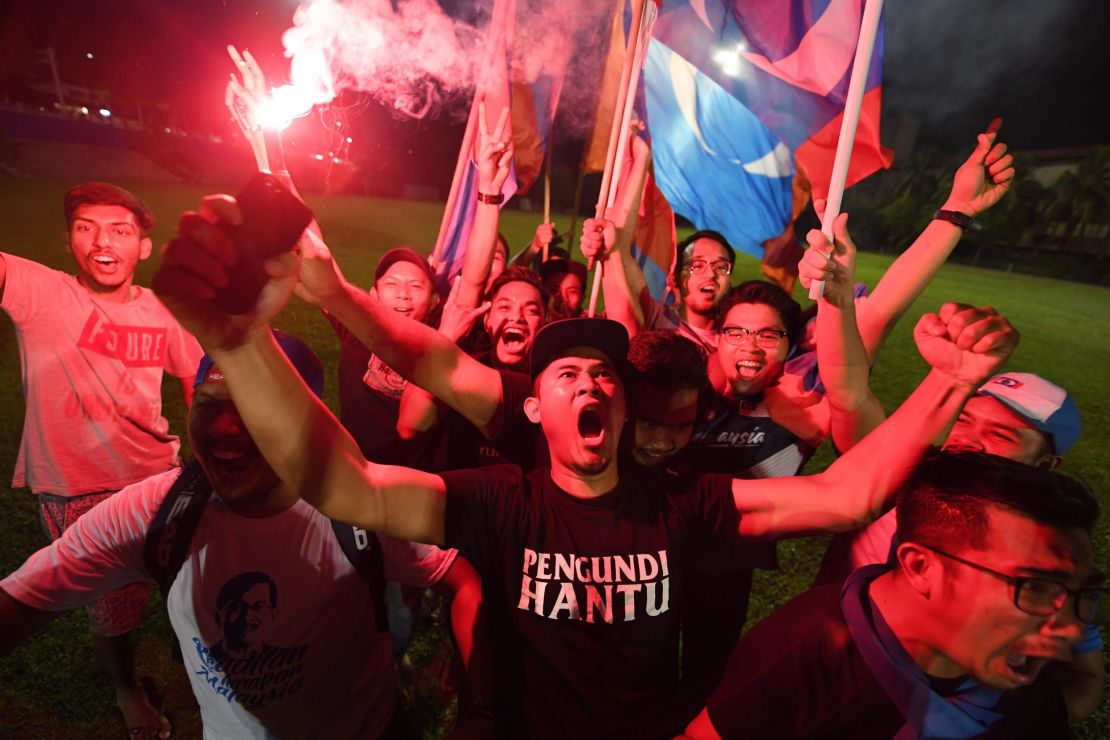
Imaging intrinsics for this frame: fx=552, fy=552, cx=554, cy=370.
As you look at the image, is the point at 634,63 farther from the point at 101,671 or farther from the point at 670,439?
the point at 101,671

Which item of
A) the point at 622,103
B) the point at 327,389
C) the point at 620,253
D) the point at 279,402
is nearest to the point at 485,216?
the point at 620,253

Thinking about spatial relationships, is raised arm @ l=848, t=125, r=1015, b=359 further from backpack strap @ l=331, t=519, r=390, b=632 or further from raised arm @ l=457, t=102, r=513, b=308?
backpack strap @ l=331, t=519, r=390, b=632

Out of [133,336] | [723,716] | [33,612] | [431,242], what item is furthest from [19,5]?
[723,716]

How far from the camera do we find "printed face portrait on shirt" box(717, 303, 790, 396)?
2.84 m

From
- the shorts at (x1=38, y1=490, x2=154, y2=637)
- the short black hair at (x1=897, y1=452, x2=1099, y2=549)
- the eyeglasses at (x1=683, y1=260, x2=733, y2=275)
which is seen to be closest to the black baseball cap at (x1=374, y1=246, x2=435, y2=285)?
the eyeglasses at (x1=683, y1=260, x2=733, y2=275)

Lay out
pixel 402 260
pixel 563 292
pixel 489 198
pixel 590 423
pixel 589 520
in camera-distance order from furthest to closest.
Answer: pixel 563 292
pixel 402 260
pixel 489 198
pixel 590 423
pixel 589 520

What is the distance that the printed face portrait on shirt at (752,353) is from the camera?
284 centimetres

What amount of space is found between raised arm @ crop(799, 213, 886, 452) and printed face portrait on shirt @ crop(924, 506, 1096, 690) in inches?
29.1

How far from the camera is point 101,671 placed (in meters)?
3.18

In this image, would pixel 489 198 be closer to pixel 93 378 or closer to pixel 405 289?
pixel 405 289

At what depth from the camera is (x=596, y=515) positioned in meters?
1.94

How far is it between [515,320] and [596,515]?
1.62 meters

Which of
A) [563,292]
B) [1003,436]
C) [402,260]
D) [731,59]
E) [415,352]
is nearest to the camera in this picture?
[1003,436]

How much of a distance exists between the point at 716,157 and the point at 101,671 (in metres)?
5.90
